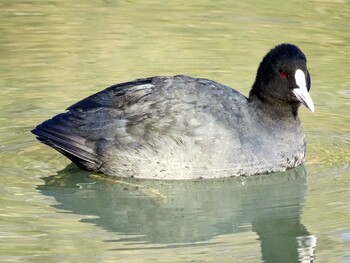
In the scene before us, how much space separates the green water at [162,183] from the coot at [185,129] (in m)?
0.14

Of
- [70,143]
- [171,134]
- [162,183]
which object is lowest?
[162,183]

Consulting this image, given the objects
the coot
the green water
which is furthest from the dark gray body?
the green water

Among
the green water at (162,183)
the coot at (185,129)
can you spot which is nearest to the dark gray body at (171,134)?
the coot at (185,129)

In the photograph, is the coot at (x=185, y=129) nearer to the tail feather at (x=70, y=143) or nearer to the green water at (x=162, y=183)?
the tail feather at (x=70, y=143)

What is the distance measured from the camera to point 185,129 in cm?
813

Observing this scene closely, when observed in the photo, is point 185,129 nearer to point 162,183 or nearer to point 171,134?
point 171,134

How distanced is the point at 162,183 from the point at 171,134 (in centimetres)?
38

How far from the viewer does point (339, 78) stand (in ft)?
36.2

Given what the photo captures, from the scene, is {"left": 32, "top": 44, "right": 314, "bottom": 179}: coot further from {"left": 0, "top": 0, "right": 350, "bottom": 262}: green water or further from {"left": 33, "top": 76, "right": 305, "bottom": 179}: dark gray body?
{"left": 0, "top": 0, "right": 350, "bottom": 262}: green water

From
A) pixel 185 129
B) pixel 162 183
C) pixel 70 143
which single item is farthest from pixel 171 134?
pixel 70 143

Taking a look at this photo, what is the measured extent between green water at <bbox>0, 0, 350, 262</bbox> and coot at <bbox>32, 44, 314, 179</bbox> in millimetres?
140

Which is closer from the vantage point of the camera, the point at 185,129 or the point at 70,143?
the point at 185,129

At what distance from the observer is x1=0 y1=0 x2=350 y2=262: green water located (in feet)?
23.3

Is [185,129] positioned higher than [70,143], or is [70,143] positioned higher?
[185,129]
